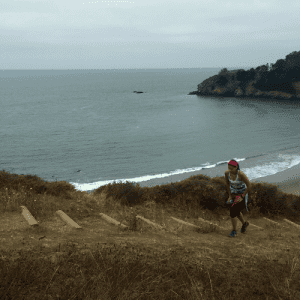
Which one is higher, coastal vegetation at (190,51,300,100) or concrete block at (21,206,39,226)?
coastal vegetation at (190,51,300,100)

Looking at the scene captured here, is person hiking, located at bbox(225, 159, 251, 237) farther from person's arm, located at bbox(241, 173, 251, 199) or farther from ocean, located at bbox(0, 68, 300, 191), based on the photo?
ocean, located at bbox(0, 68, 300, 191)

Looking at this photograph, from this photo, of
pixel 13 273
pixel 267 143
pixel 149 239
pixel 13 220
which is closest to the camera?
pixel 13 273

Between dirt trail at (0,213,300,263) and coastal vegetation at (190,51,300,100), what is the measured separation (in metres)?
99.3

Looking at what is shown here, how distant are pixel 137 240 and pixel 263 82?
347 feet

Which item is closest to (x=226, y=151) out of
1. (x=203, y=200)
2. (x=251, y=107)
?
(x=203, y=200)

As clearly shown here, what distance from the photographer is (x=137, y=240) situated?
18.2 ft

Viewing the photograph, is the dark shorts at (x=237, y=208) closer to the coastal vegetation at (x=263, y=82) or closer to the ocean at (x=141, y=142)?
the ocean at (x=141, y=142)

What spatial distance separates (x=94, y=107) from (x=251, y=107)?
44468 millimetres

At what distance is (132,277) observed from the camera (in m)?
3.92

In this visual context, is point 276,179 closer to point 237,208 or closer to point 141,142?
point 141,142

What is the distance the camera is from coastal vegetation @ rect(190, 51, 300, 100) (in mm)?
95000

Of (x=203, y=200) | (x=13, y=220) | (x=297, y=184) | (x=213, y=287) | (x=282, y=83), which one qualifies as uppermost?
(x=282, y=83)

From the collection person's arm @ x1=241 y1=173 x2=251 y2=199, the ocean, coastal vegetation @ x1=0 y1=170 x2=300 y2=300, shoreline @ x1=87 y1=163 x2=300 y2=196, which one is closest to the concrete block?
coastal vegetation @ x1=0 y1=170 x2=300 y2=300

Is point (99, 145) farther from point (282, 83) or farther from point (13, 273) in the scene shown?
point (282, 83)
